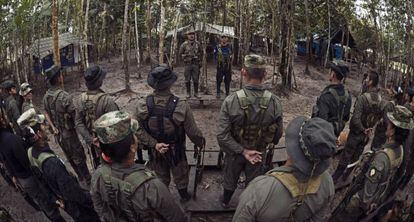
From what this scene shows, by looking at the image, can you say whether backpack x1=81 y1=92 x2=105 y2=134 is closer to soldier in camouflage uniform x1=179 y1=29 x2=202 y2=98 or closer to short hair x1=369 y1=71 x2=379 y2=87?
short hair x1=369 y1=71 x2=379 y2=87

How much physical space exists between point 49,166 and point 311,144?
7.92ft

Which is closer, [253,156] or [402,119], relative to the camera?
[402,119]

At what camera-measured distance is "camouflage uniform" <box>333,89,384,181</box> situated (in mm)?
4715

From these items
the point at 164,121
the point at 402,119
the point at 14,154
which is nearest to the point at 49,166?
the point at 14,154

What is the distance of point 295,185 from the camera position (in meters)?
2.01

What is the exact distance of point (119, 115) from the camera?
239cm

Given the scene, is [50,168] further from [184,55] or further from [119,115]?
[184,55]

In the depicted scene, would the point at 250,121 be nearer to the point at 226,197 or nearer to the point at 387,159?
the point at 226,197

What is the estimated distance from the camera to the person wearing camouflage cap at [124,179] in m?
2.29

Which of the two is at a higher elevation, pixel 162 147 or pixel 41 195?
pixel 162 147

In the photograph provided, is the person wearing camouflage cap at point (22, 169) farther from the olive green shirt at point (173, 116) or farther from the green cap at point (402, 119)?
the green cap at point (402, 119)

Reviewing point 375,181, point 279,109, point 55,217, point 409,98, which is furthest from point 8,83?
point 409,98

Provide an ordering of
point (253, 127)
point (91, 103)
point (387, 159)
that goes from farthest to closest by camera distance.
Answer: point (91, 103)
point (253, 127)
point (387, 159)

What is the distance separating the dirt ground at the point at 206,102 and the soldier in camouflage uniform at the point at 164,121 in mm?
1030
